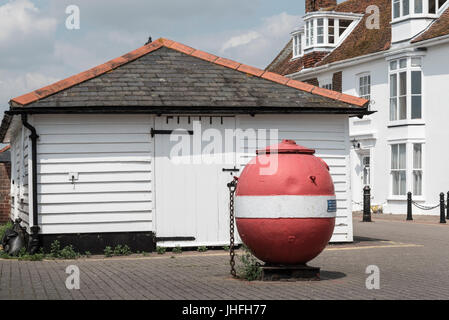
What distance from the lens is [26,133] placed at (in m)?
16.4

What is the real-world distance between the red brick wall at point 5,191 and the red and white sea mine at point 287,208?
56.4 ft

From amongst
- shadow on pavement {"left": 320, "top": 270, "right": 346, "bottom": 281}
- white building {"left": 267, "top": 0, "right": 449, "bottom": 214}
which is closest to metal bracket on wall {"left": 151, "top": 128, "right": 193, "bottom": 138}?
shadow on pavement {"left": 320, "top": 270, "right": 346, "bottom": 281}

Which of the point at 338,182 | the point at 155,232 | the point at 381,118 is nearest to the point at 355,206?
the point at 381,118

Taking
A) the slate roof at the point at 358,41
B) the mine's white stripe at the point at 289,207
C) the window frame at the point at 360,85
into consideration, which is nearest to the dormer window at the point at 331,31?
the slate roof at the point at 358,41

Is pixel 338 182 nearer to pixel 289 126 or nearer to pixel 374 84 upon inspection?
pixel 289 126

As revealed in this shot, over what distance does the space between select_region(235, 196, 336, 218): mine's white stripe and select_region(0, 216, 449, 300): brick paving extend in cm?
93

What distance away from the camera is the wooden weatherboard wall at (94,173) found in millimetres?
15625

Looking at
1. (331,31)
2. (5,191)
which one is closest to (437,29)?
(331,31)

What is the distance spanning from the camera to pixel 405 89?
31141 millimetres

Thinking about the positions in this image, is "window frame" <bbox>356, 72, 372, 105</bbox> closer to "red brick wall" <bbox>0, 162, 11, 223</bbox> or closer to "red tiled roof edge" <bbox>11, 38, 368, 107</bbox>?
"red brick wall" <bbox>0, 162, 11, 223</bbox>

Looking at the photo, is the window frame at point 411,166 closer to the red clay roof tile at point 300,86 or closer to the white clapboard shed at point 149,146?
the white clapboard shed at point 149,146

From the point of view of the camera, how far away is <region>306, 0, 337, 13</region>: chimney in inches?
1615

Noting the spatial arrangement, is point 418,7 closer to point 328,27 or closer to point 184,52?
point 328,27

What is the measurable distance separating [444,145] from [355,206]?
5.77m
